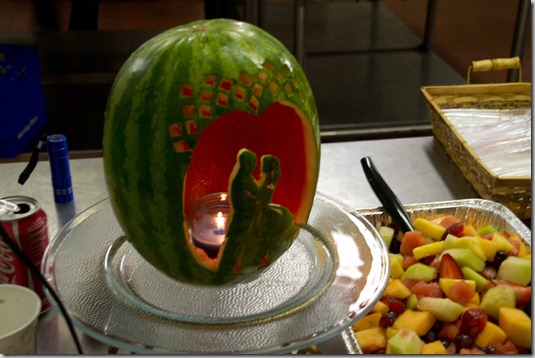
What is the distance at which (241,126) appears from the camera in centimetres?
80

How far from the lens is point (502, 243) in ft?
3.43

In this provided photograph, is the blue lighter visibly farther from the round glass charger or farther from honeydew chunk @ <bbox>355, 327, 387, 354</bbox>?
honeydew chunk @ <bbox>355, 327, 387, 354</bbox>

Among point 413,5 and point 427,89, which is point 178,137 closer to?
point 427,89

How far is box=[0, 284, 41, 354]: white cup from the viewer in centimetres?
80

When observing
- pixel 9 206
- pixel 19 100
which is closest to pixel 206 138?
pixel 9 206

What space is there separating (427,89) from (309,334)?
914 mm

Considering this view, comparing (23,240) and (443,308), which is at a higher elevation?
(23,240)

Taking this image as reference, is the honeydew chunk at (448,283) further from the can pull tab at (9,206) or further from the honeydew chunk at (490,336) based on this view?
the can pull tab at (9,206)

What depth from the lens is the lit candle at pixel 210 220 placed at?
0.83m

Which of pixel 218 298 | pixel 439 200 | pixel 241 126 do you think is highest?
pixel 241 126

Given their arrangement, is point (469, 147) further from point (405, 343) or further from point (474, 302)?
point (405, 343)

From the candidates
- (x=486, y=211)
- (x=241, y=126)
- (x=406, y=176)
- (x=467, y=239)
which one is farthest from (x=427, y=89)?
(x=241, y=126)

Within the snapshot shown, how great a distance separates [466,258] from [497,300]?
81 millimetres

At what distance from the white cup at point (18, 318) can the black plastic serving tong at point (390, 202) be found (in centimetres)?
57
